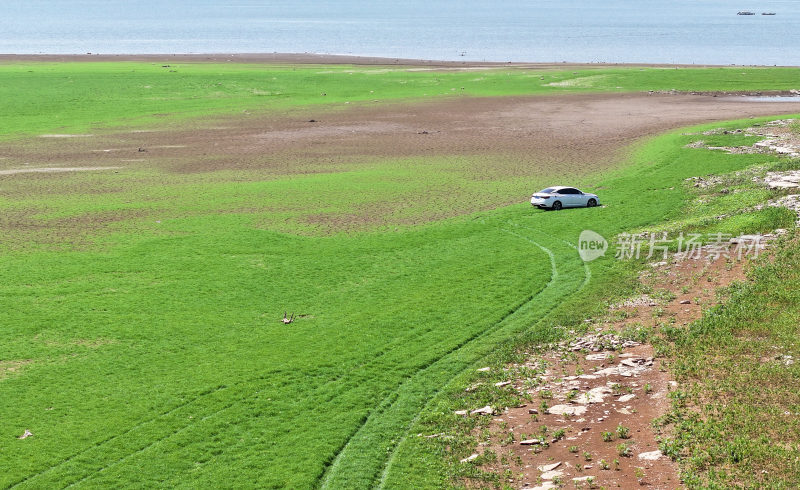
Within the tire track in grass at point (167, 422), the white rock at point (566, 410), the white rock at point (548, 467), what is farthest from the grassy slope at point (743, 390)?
the tire track in grass at point (167, 422)

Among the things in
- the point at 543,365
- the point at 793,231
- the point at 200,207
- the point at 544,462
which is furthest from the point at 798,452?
the point at 200,207

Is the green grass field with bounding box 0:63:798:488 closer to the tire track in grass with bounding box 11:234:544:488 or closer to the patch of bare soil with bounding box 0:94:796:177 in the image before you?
the tire track in grass with bounding box 11:234:544:488

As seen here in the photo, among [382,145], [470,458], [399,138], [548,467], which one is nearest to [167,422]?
[470,458]

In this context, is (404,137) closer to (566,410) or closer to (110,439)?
(566,410)

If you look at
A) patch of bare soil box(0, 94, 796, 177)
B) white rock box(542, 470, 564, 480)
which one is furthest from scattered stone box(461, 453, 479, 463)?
patch of bare soil box(0, 94, 796, 177)

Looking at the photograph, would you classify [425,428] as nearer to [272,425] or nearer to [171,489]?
[272,425]

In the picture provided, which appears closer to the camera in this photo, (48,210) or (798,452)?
(798,452)

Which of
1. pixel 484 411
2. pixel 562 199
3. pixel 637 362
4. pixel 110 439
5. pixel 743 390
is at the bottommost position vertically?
pixel 110 439
